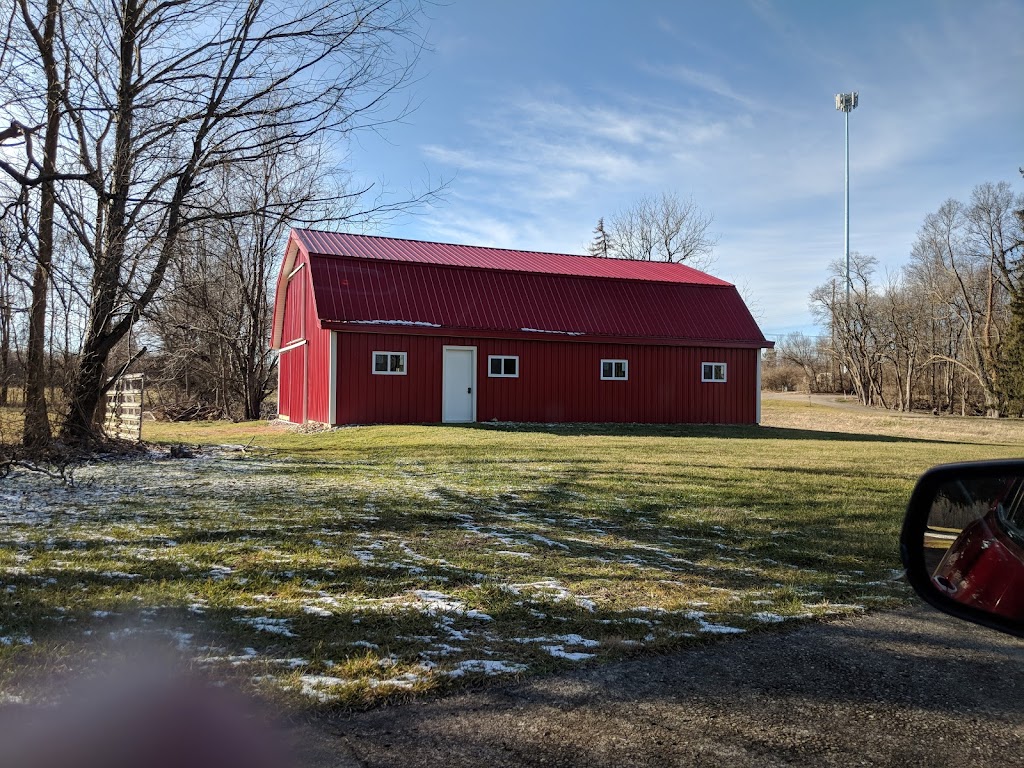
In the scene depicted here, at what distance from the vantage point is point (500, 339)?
20.3 m

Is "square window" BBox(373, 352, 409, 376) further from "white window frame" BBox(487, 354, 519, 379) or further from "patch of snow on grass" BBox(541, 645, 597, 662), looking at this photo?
"patch of snow on grass" BBox(541, 645, 597, 662)

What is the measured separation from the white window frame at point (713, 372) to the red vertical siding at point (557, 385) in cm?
11

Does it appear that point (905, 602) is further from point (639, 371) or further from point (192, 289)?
point (639, 371)

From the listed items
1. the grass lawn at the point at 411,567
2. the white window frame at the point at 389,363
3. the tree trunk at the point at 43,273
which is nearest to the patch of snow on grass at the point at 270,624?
the grass lawn at the point at 411,567

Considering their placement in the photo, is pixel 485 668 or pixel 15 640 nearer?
pixel 485 668

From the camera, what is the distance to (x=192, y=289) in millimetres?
11180

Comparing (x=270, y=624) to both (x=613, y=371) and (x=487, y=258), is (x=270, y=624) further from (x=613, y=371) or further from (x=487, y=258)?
(x=487, y=258)

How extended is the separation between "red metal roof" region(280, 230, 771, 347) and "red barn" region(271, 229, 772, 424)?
0.04m

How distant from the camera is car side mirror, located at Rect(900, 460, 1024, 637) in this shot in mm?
1512

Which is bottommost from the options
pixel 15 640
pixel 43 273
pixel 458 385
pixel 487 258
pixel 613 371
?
pixel 15 640

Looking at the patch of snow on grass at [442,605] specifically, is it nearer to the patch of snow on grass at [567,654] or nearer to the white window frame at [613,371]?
the patch of snow on grass at [567,654]

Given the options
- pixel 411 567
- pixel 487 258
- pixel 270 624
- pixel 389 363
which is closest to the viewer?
pixel 270 624

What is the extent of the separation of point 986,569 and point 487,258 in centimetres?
2217

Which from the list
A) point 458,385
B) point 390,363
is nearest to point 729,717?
point 390,363
